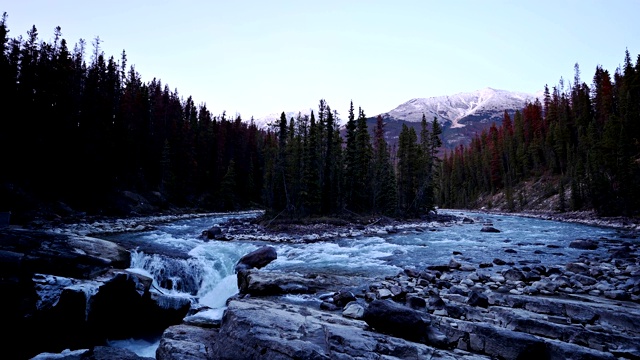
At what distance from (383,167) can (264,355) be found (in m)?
48.1

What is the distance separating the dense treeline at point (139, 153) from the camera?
1415 inches

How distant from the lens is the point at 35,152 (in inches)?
1390

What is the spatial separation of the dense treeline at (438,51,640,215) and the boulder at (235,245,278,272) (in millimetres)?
48793

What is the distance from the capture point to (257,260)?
17.0 m

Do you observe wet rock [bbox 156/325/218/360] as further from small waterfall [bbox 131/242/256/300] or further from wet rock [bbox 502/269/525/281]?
wet rock [bbox 502/269/525/281]

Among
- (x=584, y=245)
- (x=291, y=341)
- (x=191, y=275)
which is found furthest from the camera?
(x=584, y=245)

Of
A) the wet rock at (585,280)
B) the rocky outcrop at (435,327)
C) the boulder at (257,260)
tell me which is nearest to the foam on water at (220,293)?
the boulder at (257,260)

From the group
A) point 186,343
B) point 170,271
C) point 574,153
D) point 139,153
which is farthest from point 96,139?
point 574,153

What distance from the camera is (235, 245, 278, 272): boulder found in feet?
54.6

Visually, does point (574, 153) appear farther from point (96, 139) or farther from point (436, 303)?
point (96, 139)

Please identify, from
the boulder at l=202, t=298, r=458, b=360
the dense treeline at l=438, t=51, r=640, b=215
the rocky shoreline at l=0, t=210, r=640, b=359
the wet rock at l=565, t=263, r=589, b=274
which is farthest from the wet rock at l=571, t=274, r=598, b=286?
the dense treeline at l=438, t=51, r=640, b=215

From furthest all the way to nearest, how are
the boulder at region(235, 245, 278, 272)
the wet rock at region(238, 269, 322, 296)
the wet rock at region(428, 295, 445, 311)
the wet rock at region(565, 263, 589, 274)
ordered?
the boulder at region(235, 245, 278, 272), the wet rock at region(565, 263, 589, 274), the wet rock at region(238, 269, 322, 296), the wet rock at region(428, 295, 445, 311)

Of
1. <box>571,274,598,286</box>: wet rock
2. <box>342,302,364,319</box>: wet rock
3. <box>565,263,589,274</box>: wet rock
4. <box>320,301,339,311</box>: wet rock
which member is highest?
<box>342,302,364,319</box>: wet rock

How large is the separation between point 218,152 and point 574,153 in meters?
80.4
